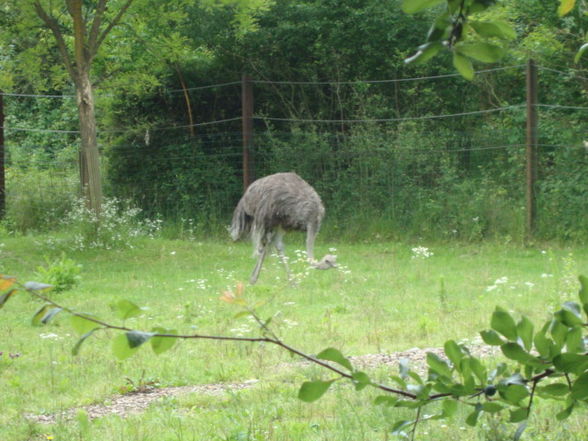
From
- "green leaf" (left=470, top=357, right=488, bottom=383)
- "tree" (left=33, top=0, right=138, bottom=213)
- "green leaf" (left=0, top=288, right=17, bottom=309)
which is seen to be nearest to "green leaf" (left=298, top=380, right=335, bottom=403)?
"green leaf" (left=470, top=357, right=488, bottom=383)

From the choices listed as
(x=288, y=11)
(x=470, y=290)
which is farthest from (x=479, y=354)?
(x=288, y=11)

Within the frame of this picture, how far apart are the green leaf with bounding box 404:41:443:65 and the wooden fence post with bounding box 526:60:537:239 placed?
39.4 feet

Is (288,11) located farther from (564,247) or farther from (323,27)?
(564,247)

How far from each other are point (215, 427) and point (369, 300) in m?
4.49

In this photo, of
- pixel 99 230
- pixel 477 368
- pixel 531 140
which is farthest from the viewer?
pixel 99 230

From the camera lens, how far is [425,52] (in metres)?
1.41

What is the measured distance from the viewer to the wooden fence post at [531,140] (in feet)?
42.9

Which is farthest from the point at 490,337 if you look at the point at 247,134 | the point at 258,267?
the point at 247,134

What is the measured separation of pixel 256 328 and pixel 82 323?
5915 mm

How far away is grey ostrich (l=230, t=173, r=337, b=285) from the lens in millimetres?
10500

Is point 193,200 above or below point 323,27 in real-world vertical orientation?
below

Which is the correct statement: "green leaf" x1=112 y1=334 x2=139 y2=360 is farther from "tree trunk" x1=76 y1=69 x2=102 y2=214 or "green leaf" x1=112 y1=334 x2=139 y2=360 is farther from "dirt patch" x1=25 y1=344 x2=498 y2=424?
"tree trunk" x1=76 y1=69 x2=102 y2=214

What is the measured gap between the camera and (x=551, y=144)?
1350 cm

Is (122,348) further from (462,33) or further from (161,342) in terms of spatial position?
(462,33)
